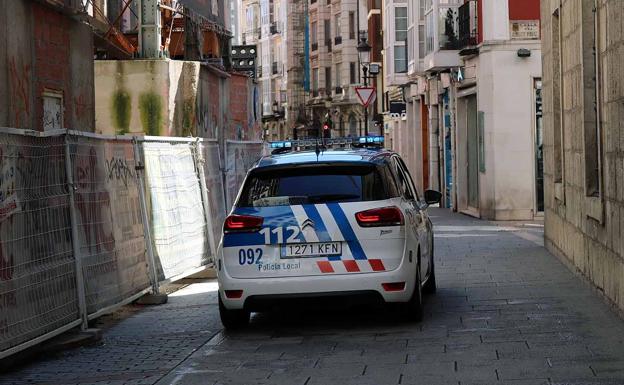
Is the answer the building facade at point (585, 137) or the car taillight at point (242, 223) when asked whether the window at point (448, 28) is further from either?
the car taillight at point (242, 223)

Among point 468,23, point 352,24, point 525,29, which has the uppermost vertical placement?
point 352,24

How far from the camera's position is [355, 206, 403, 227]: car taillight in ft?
38.4

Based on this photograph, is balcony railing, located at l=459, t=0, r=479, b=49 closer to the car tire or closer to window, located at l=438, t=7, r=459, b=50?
window, located at l=438, t=7, r=459, b=50

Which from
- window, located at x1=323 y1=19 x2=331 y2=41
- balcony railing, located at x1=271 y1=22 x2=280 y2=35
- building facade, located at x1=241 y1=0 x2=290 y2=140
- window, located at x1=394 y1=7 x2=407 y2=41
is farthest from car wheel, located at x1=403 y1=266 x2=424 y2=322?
balcony railing, located at x1=271 y1=22 x2=280 y2=35

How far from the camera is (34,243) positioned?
10.5 metres

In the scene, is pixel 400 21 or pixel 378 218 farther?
pixel 400 21

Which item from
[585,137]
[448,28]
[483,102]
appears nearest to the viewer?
[585,137]

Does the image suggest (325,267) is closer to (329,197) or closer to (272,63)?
(329,197)

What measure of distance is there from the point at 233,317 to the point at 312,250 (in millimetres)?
1069

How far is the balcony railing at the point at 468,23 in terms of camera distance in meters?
33.2

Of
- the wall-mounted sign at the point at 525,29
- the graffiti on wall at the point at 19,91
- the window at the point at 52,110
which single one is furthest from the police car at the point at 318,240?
the wall-mounted sign at the point at 525,29

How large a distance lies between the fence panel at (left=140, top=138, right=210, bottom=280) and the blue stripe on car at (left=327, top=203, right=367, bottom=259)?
362cm

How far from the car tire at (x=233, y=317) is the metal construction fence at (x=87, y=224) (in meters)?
1.09

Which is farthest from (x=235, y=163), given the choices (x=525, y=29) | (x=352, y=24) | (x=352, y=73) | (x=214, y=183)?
(x=352, y=73)
